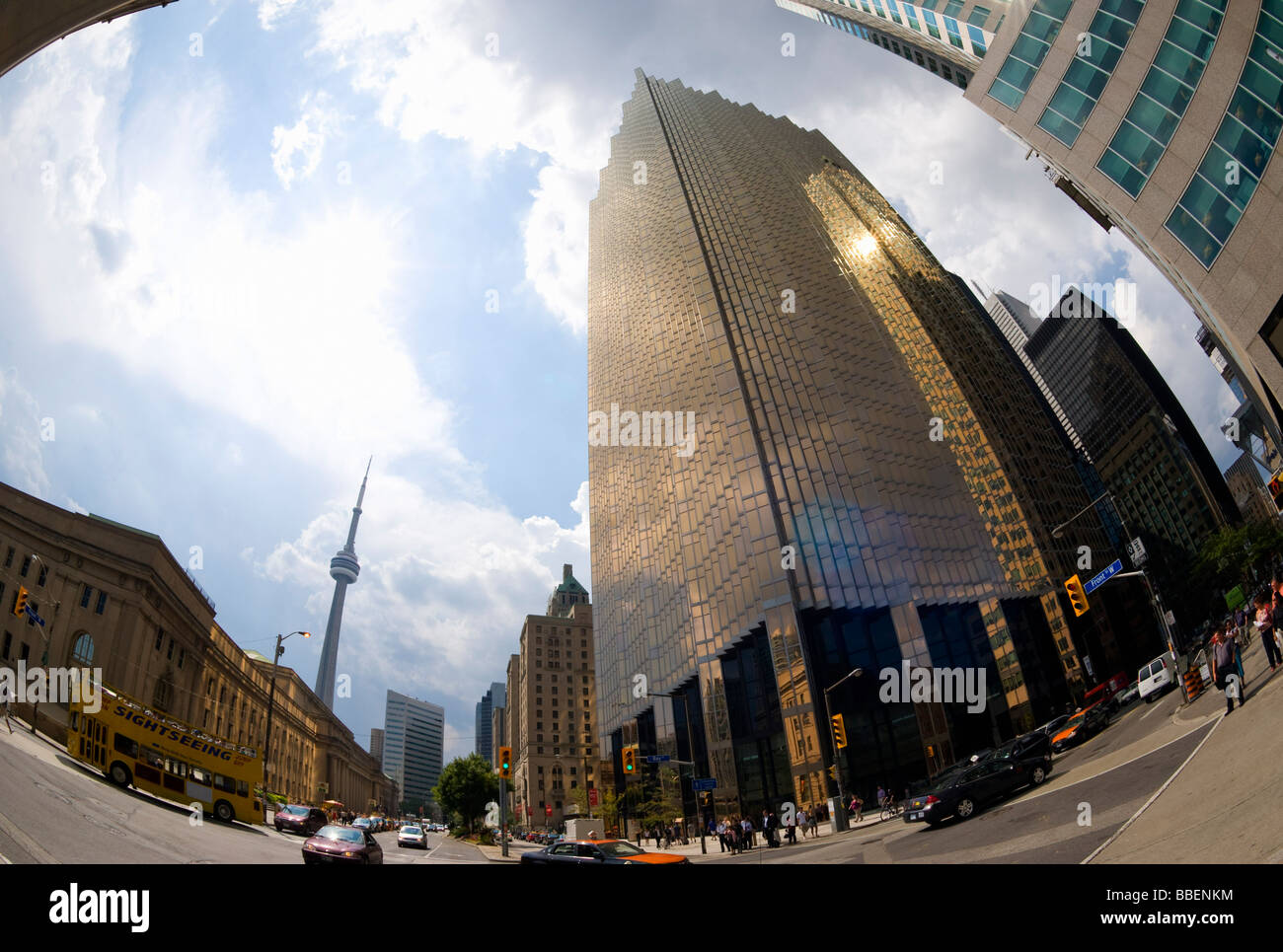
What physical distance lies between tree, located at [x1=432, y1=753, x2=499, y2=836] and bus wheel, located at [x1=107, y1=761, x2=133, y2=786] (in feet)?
238

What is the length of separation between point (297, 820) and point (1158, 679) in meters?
48.0

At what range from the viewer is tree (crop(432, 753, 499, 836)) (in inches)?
3497

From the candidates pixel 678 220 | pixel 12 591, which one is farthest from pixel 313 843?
pixel 678 220

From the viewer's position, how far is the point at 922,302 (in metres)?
87.8

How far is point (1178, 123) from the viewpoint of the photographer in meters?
24.8

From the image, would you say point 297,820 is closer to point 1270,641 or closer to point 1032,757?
point 1032,757

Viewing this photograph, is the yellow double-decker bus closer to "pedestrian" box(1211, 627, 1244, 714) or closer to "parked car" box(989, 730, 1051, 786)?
"parked car" box(989, 730, 1051, 786)

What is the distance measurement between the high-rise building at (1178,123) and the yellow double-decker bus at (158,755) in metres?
45.5

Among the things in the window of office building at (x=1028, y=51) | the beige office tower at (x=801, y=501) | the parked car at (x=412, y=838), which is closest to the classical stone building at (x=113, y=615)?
the parked car at (x=412, y=838)

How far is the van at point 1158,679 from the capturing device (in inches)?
1314

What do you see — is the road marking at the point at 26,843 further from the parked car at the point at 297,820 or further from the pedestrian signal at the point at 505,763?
the parked car at the point at 297,820

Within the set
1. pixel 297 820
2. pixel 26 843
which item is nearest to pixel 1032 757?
pixel 26 843
